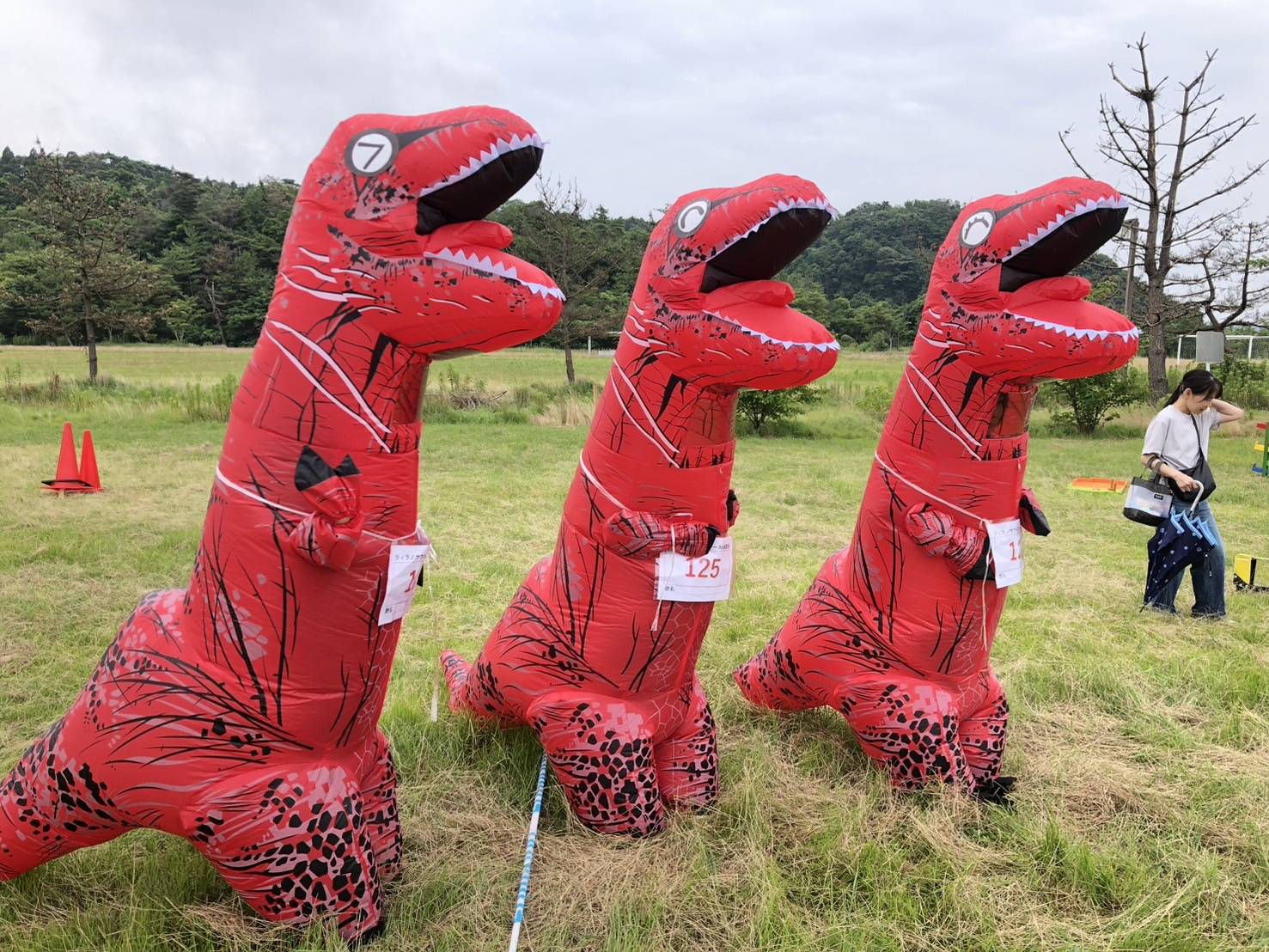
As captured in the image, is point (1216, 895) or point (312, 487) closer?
point (312, 487)

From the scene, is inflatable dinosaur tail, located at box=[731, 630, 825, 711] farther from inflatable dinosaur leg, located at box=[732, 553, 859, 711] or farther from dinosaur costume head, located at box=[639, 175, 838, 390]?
dinosaur costume head, located at box=[639, 175, 838, 390]

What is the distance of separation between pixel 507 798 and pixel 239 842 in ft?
3.81

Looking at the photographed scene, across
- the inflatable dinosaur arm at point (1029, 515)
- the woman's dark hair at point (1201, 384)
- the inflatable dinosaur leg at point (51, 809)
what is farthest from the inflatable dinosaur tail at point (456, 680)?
the woman's dark hair at point (1201, 384)

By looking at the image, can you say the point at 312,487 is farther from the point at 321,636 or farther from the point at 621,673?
the point at 621,673

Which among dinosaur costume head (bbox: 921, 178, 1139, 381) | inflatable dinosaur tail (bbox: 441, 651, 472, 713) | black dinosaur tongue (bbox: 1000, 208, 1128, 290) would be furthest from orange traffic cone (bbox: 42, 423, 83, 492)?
black dinosaur tongue (bbox: 1000, 208, 1128, 290)

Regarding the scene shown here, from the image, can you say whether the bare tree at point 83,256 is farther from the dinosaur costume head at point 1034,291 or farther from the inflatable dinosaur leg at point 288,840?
the dinosaur costume head at point 1034,291

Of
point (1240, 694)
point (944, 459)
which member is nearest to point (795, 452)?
point (1240, 694)

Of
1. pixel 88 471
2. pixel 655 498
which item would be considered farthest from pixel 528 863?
pixel 88 471

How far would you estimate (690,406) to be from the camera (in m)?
2.73

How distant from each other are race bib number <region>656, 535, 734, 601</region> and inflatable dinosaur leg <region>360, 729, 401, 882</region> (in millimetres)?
990

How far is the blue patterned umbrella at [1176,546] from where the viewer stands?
543 centimetres

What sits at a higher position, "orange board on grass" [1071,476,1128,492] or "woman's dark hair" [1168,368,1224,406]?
"woman's dark hair" [1168,368,1224,406]

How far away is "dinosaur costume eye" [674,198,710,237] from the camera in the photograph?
2666 mm

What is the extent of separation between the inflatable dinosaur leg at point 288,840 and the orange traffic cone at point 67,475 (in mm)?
7728
